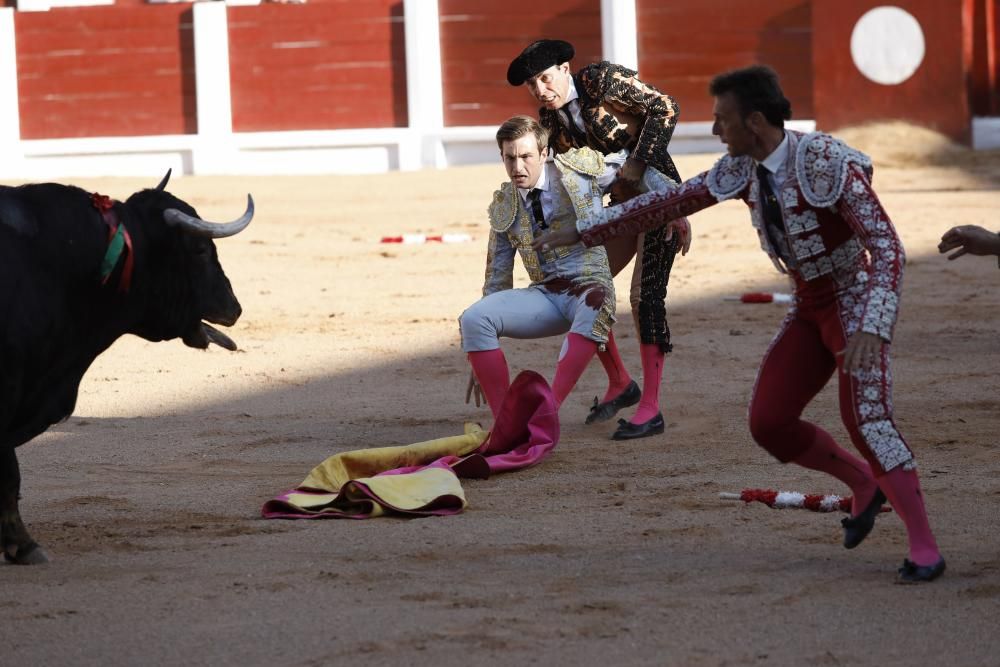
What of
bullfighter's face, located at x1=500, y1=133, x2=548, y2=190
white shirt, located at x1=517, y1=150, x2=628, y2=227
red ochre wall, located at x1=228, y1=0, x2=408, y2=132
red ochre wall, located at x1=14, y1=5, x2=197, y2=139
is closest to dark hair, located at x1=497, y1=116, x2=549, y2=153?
bullfighter's face, located at x1=500, y1=133, x2=548, y2=190

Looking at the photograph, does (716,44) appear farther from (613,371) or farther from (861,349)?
(861,349)

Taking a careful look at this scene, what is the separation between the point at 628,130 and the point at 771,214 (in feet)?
5.29

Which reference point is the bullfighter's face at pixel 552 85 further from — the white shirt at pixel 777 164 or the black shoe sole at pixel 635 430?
the white shirt at pixel 777 164

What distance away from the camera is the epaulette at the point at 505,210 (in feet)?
15.0

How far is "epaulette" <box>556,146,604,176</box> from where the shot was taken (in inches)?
181

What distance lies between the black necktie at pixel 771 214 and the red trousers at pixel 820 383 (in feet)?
0.30

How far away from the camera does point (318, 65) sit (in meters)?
14.5

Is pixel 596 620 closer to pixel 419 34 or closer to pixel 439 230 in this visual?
pixel 439 230

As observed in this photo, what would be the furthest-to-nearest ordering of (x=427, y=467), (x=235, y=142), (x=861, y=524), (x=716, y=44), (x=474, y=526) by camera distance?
(x=235, y=142) → (x=716, y=44) → (x=427, y=467) → (x=474, y=526) → (x=861, y=524)

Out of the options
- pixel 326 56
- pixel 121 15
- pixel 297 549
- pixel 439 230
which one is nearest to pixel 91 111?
pixel 121 15

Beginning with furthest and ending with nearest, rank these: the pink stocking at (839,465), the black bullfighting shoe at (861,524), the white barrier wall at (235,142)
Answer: the white barrier wall at (235,142), the pink stocking at (839,465), the black bullfighting shoe at (861,524)

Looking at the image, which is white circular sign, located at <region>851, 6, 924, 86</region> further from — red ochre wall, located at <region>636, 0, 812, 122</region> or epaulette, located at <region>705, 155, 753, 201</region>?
epaulette, located at <region>705, 155, 753, 201</region>

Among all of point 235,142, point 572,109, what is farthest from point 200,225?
point 235,142

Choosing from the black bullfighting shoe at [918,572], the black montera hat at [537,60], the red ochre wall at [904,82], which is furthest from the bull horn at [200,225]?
the red ochre wall at [904,82]
